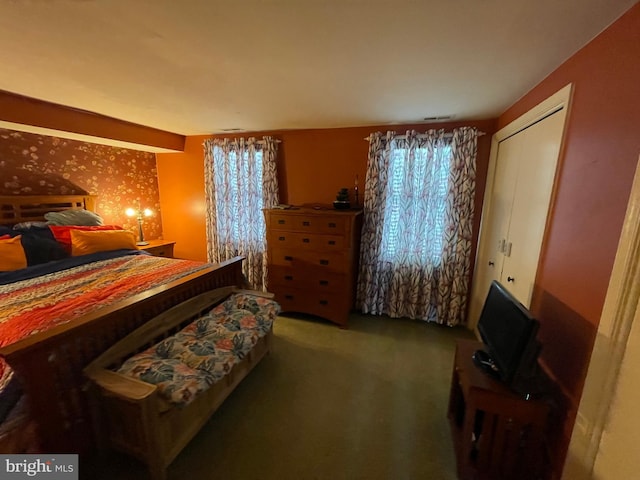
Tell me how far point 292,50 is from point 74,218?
300 centimetres

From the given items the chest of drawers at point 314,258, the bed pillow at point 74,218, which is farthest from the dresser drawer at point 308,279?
the bed pillow at point 74,218

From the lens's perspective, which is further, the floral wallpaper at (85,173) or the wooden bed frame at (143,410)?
the floral wallpaper at (85,173)

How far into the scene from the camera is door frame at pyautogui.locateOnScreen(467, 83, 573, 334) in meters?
1.47

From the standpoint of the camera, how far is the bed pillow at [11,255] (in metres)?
2.16

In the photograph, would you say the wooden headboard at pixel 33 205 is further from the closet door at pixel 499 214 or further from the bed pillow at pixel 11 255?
the closet door at pixel 499 214

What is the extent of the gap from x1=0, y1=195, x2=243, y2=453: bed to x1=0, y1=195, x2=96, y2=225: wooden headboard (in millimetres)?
1140

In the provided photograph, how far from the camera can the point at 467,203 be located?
273 cm

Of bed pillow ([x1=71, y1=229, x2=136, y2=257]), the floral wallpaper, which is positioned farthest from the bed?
the floral wallpaper

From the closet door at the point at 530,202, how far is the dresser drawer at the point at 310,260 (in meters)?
1.44

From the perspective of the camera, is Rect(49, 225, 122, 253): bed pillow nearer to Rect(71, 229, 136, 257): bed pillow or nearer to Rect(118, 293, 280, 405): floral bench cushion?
Rect(71, 229, 136, 257): bed pillow

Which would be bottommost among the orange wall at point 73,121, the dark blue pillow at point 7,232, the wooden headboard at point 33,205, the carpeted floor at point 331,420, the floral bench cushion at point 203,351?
the carpeted floor at point 331,420

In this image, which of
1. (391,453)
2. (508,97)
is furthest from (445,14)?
(391,453)

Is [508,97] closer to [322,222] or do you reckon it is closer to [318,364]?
[322,222]

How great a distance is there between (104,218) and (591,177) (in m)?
4.53
